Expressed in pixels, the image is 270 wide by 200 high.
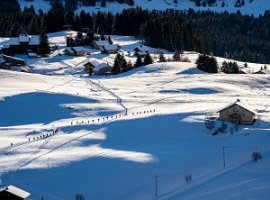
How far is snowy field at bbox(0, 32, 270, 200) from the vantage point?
1137 inches

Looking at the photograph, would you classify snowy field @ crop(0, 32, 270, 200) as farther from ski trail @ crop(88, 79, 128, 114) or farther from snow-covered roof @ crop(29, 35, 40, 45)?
snow-covered roof @ crop(29, 35, 40, 45)

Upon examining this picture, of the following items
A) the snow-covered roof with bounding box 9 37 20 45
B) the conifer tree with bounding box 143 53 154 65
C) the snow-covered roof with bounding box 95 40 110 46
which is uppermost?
the snow-covered roof with bounding box 9 37 20 45

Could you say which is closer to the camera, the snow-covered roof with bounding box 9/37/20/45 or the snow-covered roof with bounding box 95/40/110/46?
the snow-covered roof with bounding box 9/37/20/45

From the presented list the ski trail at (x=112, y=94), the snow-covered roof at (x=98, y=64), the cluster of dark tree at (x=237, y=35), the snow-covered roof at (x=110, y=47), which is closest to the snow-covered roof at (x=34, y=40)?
the snow-covered roof at (x=110, y=47)

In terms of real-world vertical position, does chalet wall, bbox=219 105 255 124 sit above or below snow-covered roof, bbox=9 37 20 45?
below

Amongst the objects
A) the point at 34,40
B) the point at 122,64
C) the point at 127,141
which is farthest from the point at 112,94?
the point at 34,40

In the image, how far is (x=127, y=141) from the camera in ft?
122

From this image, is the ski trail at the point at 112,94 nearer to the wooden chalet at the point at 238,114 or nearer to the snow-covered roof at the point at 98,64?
the snow-covered roof at the point at 98,64

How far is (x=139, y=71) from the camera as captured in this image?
74188 mm

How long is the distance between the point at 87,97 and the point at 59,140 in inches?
589

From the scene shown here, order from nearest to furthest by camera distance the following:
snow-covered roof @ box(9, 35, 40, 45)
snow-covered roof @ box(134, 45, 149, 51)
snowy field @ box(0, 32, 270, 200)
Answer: snowy field @ box(0, 32, 270, 200) < snow-covered roof @ box(9, 35, 40, 45) < snow-covered roof @ box(134, 45, 149, 51)

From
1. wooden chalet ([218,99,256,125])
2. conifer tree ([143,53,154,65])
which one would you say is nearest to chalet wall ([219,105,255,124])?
wooden chalet ([218,99,256,125])

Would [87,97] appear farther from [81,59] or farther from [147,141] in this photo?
[81,59]

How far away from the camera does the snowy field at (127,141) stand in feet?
94.8
